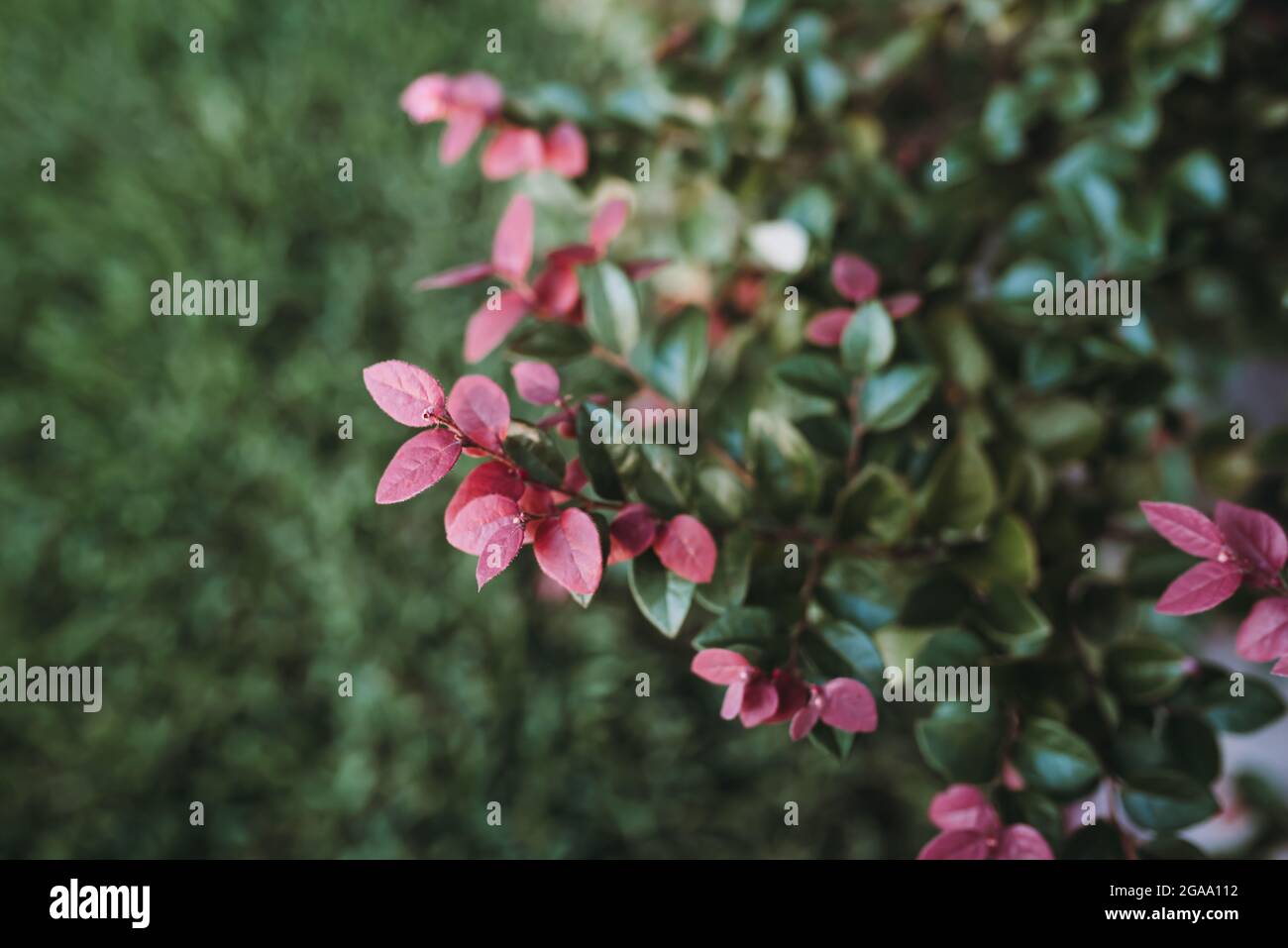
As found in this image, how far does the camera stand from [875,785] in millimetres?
1416

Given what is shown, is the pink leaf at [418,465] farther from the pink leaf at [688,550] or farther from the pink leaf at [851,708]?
the pink leaf at [851,708]

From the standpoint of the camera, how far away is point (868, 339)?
2.41ft

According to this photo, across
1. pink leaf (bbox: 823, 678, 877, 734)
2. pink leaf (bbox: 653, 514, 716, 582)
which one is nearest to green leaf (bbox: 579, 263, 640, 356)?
pink leaf (bbox: 653, 514, 716, 582)

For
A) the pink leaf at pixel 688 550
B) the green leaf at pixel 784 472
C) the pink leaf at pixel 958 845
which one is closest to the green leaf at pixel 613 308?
the green leaf at pixel 784 472

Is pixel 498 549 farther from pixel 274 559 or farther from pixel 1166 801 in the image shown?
pixel 274 559

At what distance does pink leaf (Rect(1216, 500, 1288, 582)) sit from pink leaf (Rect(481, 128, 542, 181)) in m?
0.67

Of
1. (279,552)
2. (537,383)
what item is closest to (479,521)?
(537,383)

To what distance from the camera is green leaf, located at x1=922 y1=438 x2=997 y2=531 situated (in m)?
0.74

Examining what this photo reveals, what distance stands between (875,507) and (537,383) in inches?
11.2

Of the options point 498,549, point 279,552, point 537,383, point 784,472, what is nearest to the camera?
point 498,549

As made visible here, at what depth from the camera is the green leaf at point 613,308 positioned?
79 cm

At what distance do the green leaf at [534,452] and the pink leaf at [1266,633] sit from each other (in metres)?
0.43

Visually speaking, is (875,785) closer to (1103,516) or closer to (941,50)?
(1103,516)

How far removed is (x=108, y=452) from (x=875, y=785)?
1.29 meters
